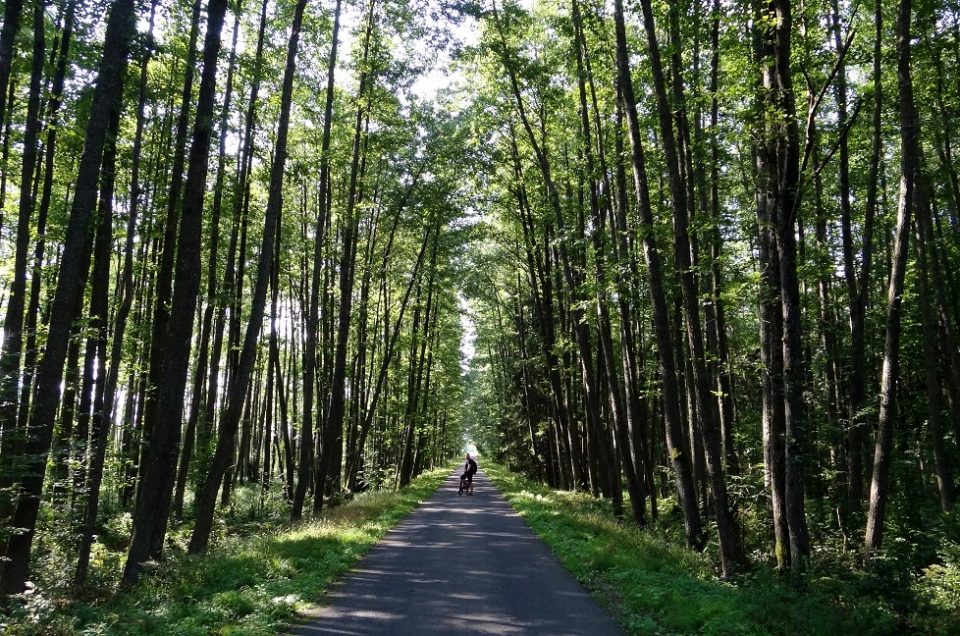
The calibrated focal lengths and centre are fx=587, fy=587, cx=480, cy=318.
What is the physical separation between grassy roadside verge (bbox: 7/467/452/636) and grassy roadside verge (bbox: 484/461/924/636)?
384 centimetres

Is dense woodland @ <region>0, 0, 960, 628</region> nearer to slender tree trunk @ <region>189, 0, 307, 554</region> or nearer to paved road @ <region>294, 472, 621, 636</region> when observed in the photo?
slender tree trunk @ <region>189, 0, 307, 554</region>

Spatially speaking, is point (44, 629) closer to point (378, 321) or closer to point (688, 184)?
point (688, 184)

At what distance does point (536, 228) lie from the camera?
72.2 feet

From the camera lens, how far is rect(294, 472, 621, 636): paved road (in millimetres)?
6395

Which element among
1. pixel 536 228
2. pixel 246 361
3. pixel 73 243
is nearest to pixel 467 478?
pixel 536 228

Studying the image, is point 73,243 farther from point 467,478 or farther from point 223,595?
point 467,478

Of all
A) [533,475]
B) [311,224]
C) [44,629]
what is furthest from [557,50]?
[533,475]

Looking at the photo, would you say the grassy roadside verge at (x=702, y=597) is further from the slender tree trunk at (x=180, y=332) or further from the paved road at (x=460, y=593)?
the slender tree trunk at (x=180, y=332)

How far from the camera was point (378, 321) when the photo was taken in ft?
88.6

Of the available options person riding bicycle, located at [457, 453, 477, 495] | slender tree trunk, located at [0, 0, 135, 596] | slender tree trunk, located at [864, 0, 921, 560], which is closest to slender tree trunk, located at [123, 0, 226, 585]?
slender tree trunk, located at [0, 0, 135, 596]

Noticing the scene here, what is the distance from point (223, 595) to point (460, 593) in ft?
9.76

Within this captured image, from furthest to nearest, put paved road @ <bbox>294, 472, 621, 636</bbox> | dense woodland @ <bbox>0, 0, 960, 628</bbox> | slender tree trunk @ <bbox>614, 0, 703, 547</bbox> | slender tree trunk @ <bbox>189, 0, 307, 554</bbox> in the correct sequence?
slender tree trunk @ <bbox>189, 0, 307, 554</bbox> → slender tree trunk @ <bbox>614, 0, 703, 547</bbox> → dense woodland @ <bbox>0, 0, 960, 628</bbox> → paved road @ <bbox>294, 472, 621, 636</bbox>

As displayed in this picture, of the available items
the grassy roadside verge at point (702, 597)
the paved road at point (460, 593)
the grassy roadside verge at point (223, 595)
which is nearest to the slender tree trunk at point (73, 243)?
the grassy roadside verge at point (223, 595)

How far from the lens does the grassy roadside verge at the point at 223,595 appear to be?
5941 millimetres
